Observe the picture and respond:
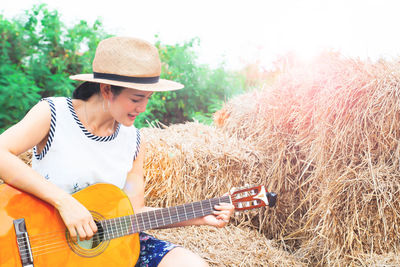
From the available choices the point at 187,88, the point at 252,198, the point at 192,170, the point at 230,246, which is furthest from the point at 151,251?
the point at 187,88

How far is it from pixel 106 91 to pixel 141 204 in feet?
1.89

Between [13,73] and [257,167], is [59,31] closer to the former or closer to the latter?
[13,73]

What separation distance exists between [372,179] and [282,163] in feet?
2.19

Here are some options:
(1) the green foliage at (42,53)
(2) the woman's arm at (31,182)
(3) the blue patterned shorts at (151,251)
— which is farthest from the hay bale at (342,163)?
(1) the green foliage at (42,53)

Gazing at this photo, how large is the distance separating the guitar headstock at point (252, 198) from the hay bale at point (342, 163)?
2.63 feet

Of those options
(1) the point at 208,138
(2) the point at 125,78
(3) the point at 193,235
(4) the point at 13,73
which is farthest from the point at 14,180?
(4) the point at 13,73

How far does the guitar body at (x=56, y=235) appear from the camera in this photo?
1.38 m

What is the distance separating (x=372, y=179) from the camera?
2.18 m

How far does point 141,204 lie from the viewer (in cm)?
179

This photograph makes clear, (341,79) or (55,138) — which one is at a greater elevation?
(341,79)

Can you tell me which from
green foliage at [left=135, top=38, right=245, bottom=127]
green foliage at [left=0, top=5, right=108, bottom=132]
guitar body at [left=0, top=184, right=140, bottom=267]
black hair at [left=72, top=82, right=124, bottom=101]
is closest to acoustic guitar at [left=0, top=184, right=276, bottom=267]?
guitar body at [left=0, top=184, right=140, bottom=267]

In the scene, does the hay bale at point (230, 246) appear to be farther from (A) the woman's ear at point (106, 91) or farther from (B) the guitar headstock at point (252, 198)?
(A) the woman's ear at point (106, 91)

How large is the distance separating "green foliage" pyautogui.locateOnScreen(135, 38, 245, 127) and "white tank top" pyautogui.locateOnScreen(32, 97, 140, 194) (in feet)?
13.9

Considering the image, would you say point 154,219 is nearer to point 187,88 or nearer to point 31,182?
point 31,182
